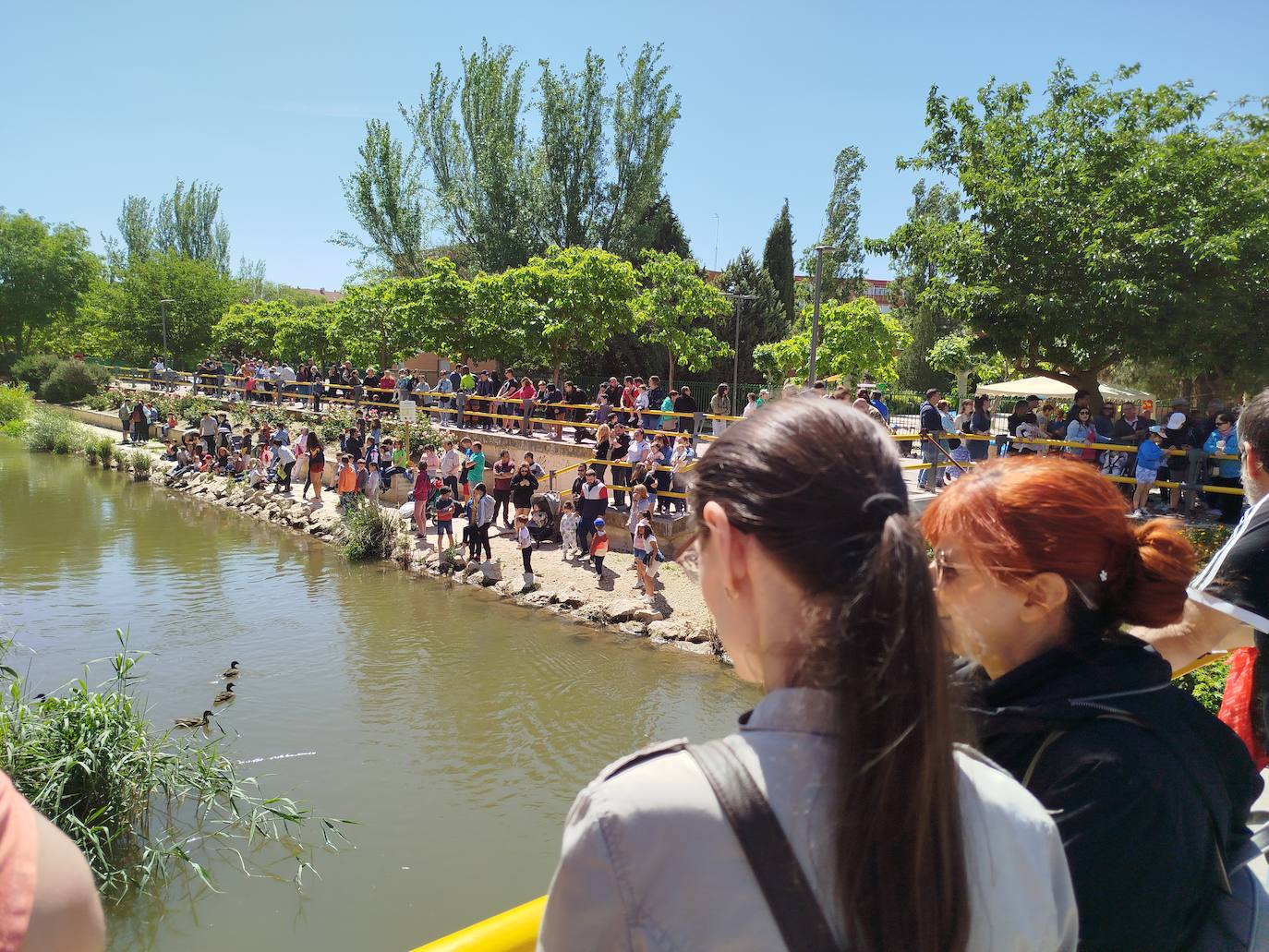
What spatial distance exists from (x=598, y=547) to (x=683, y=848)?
12306 mm

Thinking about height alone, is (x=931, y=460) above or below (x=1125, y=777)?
below

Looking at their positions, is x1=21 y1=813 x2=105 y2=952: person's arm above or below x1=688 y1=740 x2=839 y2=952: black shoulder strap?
below

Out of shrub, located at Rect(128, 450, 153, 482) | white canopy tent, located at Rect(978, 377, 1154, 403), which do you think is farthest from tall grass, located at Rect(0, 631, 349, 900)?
white canopy tent, located at Rect(978, 377, 1154, 403)

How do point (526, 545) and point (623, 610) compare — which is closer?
point (623, 610)

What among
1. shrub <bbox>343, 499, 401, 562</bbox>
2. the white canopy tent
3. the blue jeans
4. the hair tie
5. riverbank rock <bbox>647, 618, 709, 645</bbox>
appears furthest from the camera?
the white canopy tent

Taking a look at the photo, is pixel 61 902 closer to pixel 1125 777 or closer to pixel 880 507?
pixel 880 507

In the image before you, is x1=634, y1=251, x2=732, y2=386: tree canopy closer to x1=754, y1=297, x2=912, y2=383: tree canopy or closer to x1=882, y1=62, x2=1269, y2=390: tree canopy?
x1=754, y1=297, x2=912, y2=383: tree canopy

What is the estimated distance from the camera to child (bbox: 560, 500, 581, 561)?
13.8 metres

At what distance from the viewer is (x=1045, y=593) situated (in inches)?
55.1

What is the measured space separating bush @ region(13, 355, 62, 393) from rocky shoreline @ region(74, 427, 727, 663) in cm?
3287

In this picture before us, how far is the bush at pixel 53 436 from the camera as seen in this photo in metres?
28.7

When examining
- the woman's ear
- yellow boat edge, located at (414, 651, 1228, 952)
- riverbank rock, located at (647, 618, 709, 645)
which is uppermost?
the woman's ear

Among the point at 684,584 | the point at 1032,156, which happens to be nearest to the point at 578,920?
the point at 684,584

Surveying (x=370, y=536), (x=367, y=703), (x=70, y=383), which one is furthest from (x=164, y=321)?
(x=367, y=703)
